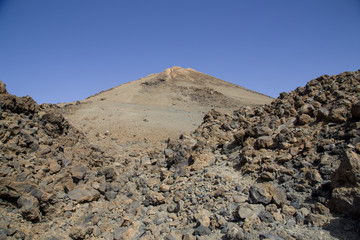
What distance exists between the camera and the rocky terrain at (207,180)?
11.9 ft

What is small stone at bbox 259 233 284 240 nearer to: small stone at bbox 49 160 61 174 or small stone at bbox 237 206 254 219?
small stone at bbox 237 206 254 219

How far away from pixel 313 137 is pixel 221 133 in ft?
9.29

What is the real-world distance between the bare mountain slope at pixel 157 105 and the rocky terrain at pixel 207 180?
425 centimetres

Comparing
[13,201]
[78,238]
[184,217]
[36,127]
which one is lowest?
[78,238]

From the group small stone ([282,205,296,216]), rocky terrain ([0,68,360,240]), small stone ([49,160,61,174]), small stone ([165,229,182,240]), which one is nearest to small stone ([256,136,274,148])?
rocky terrain ([0,68,360,240])

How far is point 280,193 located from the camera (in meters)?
4.04

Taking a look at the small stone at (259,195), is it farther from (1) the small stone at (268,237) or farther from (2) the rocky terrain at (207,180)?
(1) the small stone at (268,237)

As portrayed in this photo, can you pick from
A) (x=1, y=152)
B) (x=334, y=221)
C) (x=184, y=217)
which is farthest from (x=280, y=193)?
(x=1, y=152)

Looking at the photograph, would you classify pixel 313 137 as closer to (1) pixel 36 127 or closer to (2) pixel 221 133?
(2) pixel 221 133

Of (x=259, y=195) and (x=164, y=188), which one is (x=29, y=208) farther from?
(x=259, y=195)

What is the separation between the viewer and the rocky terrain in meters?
3.62

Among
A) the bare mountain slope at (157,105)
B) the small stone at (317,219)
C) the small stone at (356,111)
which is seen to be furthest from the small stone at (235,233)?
the bare mountain slope at (157,105)

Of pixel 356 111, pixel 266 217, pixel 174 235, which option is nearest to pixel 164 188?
pixel 174 235

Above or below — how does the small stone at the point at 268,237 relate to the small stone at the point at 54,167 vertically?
above
